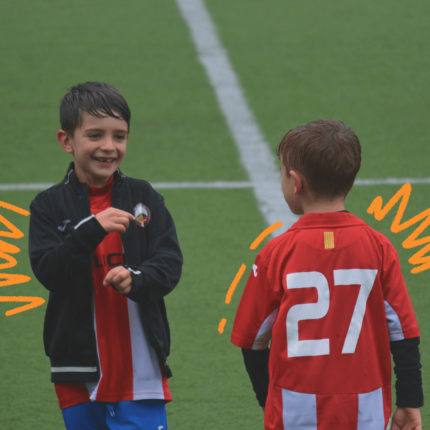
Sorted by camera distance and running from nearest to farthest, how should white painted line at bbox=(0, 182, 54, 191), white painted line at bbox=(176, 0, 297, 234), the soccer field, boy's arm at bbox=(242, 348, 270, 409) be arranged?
1. boy's arm at bbox=(242, 348, 270, 409)
2. the soccer field
3. white painted line at bbox=(176, 0, 297, 234)
4. white painted line at bbox=(0, 182, 54, 191)

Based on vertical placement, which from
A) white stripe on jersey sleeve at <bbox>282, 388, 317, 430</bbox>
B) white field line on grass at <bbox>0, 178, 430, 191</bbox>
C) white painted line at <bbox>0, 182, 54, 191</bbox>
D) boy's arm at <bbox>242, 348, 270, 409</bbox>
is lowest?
white stripe on jersey sleeve at <bbox>282, 388, 317, 430</bbox>

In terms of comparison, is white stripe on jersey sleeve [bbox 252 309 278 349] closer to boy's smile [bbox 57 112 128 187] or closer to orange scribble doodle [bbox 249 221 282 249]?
boy's smile [bbox 57 112 128 187]

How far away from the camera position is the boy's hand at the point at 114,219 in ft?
7.54

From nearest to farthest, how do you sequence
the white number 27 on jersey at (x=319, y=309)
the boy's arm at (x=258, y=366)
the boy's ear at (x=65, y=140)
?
1. the white number 27 on jersey at (x=319, y=309)
2. the boy's arm at (x=258, y=366)
3. the boy's ear at (x=65, y=140)

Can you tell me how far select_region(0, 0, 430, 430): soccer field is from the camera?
3.75 meters

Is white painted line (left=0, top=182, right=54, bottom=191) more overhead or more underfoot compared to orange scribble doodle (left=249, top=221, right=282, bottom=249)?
more overhead

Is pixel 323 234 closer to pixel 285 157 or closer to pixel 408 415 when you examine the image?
pixel 285 157

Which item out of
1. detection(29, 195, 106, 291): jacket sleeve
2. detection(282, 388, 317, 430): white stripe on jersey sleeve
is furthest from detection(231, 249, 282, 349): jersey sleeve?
detection(29, 195, 106, 291): jacket sleeve

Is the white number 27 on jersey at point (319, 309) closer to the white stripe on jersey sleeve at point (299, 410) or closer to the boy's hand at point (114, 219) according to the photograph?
the white stripe on jersey sleeve at point (299, 410)

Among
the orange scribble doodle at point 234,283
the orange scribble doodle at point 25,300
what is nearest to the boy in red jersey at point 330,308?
the orange scribble doodle at point 234,283

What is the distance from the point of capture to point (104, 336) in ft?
8.03

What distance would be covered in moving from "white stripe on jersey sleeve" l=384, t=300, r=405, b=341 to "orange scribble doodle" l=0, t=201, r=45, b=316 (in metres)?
2.33

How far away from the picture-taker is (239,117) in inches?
249

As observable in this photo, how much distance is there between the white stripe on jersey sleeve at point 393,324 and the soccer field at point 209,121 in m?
1.25
